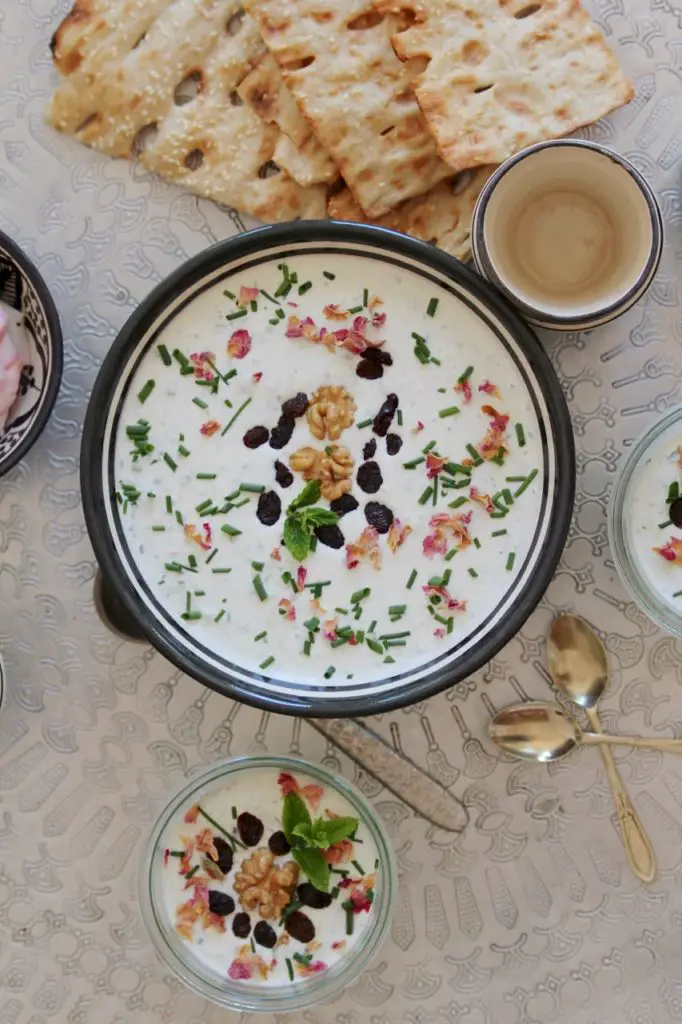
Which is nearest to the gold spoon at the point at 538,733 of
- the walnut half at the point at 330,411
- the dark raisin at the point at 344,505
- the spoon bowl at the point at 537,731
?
the spoon bowl at the point at 537,731

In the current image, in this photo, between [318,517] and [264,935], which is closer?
[318,517]

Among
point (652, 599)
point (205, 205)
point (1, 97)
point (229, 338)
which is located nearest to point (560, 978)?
point (652, 599)

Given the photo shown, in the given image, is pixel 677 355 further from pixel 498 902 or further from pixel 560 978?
pixel 560 978

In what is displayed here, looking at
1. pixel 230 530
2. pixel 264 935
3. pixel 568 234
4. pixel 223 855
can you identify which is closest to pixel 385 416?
pixel 230 530

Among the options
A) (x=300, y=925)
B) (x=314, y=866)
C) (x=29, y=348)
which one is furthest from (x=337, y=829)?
(x=29, y=348)

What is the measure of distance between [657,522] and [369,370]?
49cm

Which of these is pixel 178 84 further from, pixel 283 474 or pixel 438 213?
pixel 283 474

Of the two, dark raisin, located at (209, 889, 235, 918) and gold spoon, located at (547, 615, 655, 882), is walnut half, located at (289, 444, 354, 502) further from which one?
dark raisin, located at (209, 889, 235, 918)

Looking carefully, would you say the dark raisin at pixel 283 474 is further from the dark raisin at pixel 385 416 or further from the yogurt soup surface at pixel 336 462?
the dark raisin at pixel 385 416

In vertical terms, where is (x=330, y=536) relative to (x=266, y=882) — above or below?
above

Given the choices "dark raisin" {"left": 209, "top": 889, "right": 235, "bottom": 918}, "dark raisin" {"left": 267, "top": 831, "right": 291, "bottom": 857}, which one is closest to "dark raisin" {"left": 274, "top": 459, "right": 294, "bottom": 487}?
"dark raisin" {"left": 267, "top": 831, "right": 291, "bottom": 857}

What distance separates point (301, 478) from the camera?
4.89 ft

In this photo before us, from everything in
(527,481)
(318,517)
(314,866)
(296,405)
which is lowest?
(314,866)

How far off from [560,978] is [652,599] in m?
0.67
